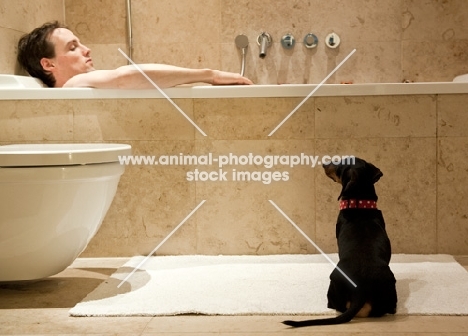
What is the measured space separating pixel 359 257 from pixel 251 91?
89 cm

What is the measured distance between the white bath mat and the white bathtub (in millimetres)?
593

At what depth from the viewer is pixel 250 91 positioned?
2.26 m

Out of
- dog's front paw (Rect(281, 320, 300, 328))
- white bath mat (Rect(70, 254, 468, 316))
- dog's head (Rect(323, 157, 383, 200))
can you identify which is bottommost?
white bath mat (Rect(70, 254, 468, 316))

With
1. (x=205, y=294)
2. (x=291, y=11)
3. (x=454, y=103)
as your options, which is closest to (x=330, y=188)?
(x=454, y=103)

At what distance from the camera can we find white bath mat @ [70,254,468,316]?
1.68m

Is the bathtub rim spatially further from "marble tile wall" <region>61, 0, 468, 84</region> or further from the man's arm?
"marble tile wall" <region>61, 0, 468, 84</region>

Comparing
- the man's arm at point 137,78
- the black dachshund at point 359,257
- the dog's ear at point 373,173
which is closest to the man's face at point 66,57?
the man's arm at point 137,78

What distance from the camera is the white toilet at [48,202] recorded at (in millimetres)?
→ 1650

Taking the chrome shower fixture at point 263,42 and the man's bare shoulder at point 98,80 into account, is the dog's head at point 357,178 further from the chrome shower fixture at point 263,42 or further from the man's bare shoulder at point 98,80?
the chrome shower fixture at point 263,42

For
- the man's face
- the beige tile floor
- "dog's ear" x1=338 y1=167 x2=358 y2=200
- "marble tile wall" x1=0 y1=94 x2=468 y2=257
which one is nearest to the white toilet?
the beige tile floor

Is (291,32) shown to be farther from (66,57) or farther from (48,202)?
(48,202)

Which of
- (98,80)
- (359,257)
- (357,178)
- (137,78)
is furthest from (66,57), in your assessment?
(359,257)

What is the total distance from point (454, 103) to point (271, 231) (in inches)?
31.8

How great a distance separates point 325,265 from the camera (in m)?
2.17
